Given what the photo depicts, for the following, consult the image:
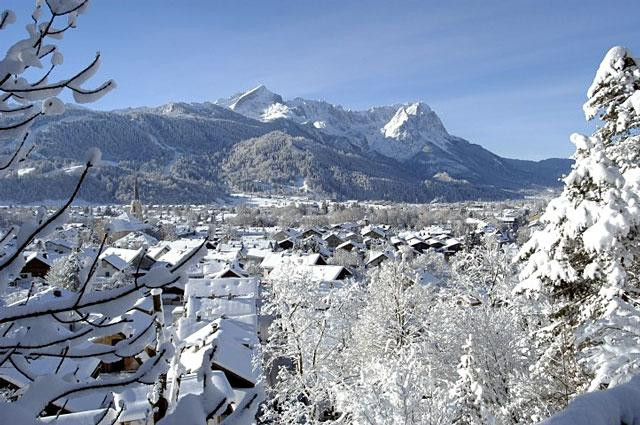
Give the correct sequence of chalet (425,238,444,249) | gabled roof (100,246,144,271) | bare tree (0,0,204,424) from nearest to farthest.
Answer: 1. bare tree (0,0,204,424)
2. gabled roof (100,246,144,271)
3. chalet (425,238,444,249)

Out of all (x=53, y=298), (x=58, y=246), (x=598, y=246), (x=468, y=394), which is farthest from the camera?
(x=58, y=246)

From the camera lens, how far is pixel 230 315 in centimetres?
2995

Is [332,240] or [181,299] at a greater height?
[332,240]

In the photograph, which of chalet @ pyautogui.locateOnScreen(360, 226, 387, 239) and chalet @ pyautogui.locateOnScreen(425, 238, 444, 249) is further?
chalet @ pyautogui.locateOnScreen(360, 226, 387, 239)

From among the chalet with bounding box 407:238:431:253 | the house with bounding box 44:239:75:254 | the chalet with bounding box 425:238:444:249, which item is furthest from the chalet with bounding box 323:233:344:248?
the house with bounding box 44:239:75:254

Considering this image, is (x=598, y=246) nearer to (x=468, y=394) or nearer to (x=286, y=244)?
(x=468, y=394)

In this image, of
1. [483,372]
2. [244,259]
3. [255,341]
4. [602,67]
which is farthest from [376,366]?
[244,259]

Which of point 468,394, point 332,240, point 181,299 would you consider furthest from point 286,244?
point 468,394

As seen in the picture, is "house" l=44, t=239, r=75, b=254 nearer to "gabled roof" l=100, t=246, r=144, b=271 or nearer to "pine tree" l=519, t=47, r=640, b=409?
"gabled roof" l=100, t=246, r=144, b=271

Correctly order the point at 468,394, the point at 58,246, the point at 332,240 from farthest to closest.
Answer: the point at 332,240 → the point at 58,246 → the point at 468,394

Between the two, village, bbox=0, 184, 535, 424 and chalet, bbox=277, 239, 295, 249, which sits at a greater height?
village, bbox=0, 184, 535, 424

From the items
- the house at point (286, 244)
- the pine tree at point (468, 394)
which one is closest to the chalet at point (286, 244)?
the house at point (286, 244)

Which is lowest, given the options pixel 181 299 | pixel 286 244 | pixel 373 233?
pixel 181 299

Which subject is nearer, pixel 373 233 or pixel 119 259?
pixel 119 259
